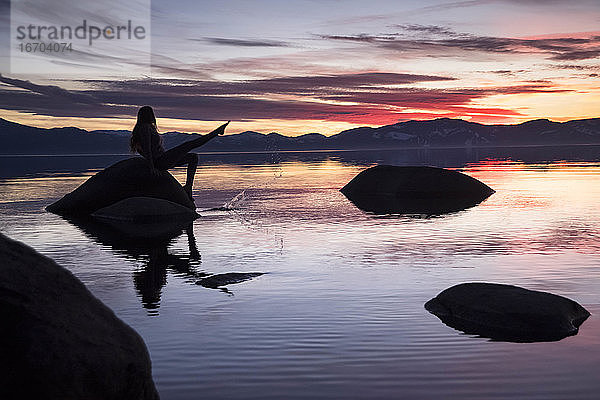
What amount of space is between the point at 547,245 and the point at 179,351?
880cm

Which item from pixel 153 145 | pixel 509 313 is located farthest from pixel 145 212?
pixel 509 313

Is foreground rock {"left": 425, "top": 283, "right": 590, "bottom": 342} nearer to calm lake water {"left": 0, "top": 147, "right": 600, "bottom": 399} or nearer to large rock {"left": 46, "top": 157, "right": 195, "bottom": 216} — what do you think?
calm lake water {"left": 0, "top": 147, "right": 600, "bottom": 399}

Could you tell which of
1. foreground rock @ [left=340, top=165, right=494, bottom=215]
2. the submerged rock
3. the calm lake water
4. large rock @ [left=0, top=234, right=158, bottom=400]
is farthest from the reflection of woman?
large rock @ [left=0, top=234, right=158, bottom=400]

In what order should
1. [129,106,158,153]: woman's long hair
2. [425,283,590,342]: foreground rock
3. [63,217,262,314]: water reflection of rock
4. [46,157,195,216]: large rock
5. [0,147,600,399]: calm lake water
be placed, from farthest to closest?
1. [46,157,195,216]: large rock
2. [129,106,158,153]: woman's long hair
3. [63,217,262,314]: water reflection of rock
4. [425,283,590,342]: foreground rock
5. [0,147,600,399]: calm lake water

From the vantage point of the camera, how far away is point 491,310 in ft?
25.6

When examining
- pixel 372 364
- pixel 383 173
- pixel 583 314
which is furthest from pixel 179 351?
pixel 383 173

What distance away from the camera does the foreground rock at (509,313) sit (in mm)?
7355

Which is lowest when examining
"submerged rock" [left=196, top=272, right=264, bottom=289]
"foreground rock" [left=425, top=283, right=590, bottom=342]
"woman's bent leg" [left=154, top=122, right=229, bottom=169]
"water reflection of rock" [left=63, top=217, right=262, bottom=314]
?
"water reflection of rock" [left=63, top=217, right=262, bottom=314]

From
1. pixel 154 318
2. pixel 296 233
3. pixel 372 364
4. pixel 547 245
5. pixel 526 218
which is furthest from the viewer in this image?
pixel 526 218

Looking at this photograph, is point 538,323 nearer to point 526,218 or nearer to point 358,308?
point 358,308

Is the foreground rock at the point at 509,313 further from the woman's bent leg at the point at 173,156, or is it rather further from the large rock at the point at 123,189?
the large rock at the point at 123,189

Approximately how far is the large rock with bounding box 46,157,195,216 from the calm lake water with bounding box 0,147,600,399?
1715mm

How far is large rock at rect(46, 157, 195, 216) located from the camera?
20.4m

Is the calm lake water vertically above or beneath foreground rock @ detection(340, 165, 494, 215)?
beneath
